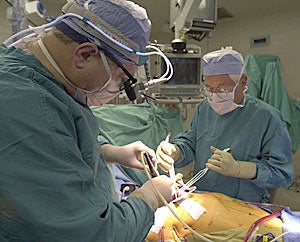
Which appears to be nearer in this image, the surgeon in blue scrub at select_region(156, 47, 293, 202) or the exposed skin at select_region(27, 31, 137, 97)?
the exposed skin at select_region(27, 31, 137, 97)

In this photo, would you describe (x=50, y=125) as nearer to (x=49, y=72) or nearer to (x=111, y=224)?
(x=49, y=72)

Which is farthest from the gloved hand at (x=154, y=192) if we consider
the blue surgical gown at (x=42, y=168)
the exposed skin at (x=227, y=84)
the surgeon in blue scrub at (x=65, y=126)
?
the exposed skin at (x=227, y=84)

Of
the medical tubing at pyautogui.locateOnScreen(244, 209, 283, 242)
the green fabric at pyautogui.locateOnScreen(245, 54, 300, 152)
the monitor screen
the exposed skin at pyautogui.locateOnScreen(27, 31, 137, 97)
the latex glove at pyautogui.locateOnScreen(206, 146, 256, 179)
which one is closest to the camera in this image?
the exposed skin at pyautogui.locateOnScreen(27, 31, 137, 97)

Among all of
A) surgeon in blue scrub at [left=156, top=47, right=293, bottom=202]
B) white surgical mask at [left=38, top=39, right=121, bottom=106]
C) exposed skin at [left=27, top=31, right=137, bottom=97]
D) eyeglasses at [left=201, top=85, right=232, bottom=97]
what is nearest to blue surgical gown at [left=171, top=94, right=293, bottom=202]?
surgeon in blue scrub at [left=156, top=47, right=293, bottom=202]

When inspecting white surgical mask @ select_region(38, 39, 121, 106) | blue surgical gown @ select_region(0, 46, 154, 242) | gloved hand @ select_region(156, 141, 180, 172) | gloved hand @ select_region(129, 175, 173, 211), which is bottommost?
gloved hand @ select_region(156, 141, 180, 172)

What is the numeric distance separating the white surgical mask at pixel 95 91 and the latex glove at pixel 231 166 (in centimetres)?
84

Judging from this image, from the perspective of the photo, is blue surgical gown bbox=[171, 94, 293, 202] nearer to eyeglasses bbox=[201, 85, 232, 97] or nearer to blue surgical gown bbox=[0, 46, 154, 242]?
eyeglasses bbox=[201, 85, 232, 97]

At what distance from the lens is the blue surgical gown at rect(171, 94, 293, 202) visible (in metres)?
1.65

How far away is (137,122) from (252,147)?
1.21 metres

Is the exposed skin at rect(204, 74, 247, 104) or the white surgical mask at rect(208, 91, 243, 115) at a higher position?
the exposed skin at rect(204, 74, 247, 104)

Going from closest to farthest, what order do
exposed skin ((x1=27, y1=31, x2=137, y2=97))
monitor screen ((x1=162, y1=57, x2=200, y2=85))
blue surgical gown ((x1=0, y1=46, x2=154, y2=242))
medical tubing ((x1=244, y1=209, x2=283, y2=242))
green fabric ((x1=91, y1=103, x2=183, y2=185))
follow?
blue surgical gown ((x1=0, y1=46, x2=154, y2=242)) → exposed skin ((x1=27, y1=31, x2=137, y2=97)) → medical tubing ((x1=244, y1=209, x2=283, y2=242)) → monitor screen ((x1=162, y1=57, x2=200, y2=85)) → green fabric ((x1=91, y1=103, x2=183, y2=185))

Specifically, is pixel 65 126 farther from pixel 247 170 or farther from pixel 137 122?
pixel 137 122

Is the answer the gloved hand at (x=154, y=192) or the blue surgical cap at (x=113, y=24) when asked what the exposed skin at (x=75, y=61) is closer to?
the blue surgical cap at (x=113, y=24)

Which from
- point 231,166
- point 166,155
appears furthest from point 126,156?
point 231,166
